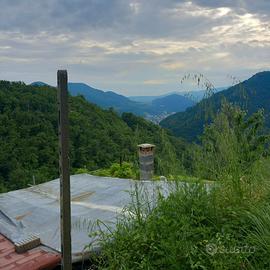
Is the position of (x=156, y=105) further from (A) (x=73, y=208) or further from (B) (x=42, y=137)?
(A) (x=73, y=208)

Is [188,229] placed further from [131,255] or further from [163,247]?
[131,255]

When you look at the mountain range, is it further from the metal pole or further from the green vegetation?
the metal pole

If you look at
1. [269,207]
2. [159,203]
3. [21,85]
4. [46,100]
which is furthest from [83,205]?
[21,85]

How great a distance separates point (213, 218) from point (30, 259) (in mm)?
1805

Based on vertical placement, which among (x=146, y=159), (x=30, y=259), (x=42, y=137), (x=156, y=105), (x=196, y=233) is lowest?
(x=42, y=137)

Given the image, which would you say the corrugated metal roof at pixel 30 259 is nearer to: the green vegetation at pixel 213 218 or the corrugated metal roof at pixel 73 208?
the corrugated metal roof at pixel 73 208

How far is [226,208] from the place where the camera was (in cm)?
249

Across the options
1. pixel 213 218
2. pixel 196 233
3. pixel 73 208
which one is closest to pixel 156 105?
pixel 73 208

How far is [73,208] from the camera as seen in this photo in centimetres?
450

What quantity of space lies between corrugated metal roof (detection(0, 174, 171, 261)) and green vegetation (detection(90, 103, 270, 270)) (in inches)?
21.3

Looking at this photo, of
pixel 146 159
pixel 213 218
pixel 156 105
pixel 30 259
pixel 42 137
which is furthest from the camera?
pixel 42 137

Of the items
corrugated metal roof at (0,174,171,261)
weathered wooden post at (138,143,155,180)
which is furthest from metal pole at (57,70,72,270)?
weathered wooden post at (138,143,155,180)

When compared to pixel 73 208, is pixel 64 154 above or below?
above

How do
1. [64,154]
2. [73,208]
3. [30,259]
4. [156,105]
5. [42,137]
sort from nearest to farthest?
[64,154], [30,259], [73,208], [156,105], [42,137]
